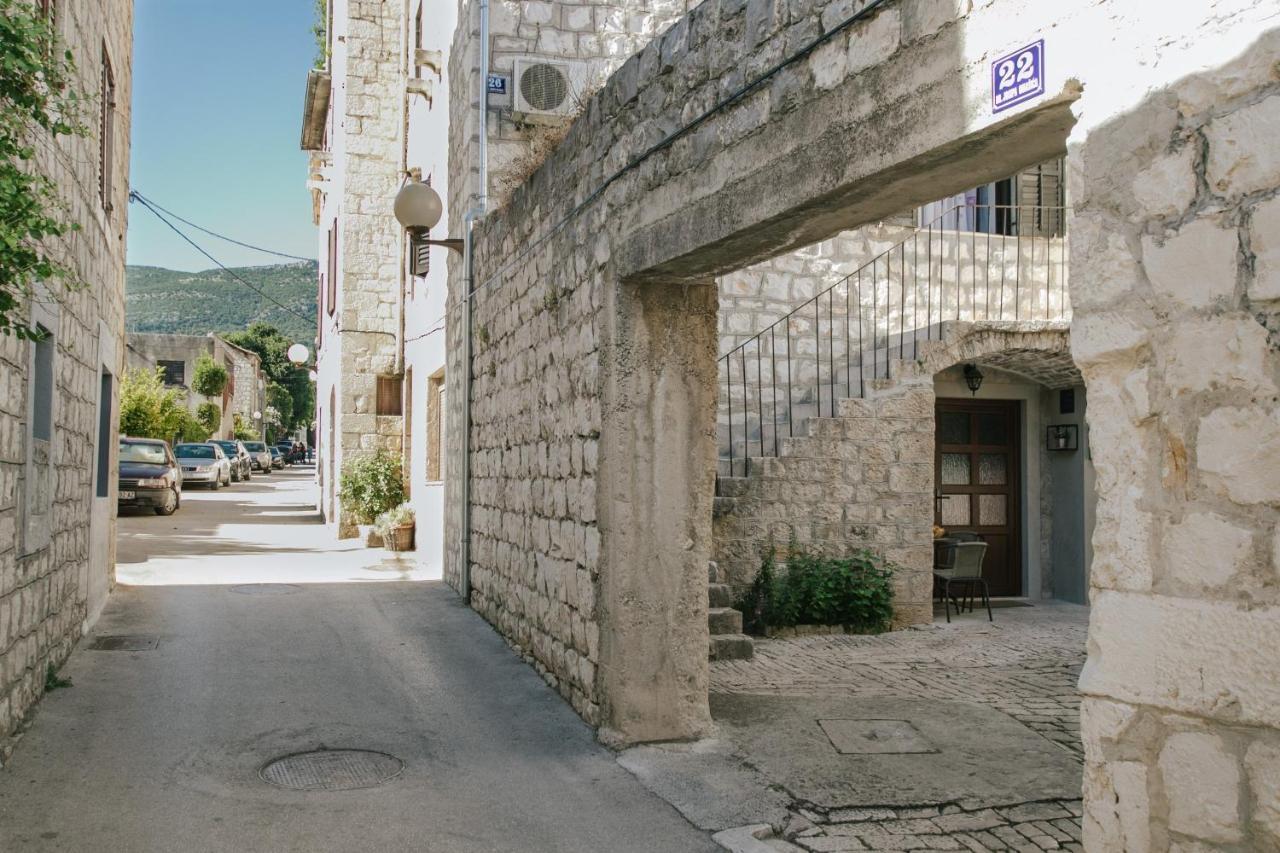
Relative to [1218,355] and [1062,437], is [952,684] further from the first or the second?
[1062,437]

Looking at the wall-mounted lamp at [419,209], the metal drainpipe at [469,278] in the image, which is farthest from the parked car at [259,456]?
the metal drainpipe at [469,278]

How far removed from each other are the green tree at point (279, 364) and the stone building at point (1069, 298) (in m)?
77.6

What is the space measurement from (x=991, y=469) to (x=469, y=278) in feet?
19.6

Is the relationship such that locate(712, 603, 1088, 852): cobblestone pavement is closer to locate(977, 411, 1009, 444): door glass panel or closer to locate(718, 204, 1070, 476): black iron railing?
locate(977, 411, 1009, 444): door glass panel

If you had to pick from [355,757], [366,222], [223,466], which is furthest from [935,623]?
[223,466]

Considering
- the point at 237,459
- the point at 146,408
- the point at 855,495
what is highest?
the point at 146,408

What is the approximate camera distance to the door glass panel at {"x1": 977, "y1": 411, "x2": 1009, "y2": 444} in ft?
38.0

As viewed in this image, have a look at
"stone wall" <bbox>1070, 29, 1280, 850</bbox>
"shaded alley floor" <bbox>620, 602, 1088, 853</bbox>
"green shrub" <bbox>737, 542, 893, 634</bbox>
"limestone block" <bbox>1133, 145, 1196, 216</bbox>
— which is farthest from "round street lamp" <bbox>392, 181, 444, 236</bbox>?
"limestone block" <bbox>1133, 145, 1196, 216</bbox>

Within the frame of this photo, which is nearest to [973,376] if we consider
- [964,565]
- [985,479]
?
[985,479]

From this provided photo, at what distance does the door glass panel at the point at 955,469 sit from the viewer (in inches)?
449

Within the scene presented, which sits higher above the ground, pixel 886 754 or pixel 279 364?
pixel 279 364

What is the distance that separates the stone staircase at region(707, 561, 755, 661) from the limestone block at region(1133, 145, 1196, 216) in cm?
515

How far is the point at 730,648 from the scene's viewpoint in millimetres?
7496

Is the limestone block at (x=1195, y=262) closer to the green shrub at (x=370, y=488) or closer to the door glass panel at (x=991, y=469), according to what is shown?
the door glass panel at (x=991, y=469)
